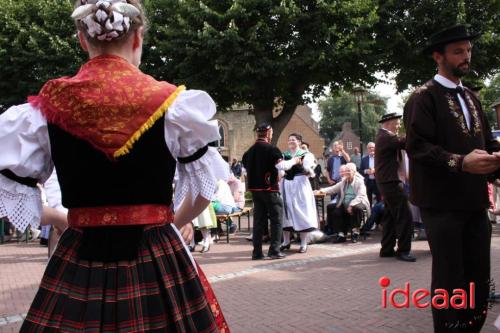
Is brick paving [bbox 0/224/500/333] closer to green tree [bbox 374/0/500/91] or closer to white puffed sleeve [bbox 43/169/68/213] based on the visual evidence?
white puffed sleeve [bbox 43/169/68/213]

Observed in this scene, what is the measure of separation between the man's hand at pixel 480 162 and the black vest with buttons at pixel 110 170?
200cm

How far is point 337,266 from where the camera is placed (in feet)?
23.2

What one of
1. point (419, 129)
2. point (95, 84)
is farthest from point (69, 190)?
point (419, 129)

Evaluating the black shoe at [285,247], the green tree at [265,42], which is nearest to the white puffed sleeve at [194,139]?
the black shoe at [285,247]

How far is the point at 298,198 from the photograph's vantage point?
350 inches

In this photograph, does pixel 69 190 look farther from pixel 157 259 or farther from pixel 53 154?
pixel 157 259

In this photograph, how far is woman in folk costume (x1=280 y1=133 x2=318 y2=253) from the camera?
28.6 feet

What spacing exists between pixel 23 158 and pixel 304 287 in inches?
179

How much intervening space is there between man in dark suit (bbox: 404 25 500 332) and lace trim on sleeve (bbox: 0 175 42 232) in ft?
7.69

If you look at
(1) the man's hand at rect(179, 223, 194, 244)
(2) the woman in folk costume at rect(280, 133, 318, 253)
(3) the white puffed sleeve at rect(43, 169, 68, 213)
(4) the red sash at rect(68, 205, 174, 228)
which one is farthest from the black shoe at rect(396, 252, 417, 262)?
(4) the red sash at rect(68, 205, 174, 228)

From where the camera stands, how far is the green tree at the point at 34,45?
20719 millimetres

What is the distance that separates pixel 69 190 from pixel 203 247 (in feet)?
24.8

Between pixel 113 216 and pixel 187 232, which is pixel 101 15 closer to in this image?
pixel 113 216

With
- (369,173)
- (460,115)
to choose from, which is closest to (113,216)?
(460,115)
